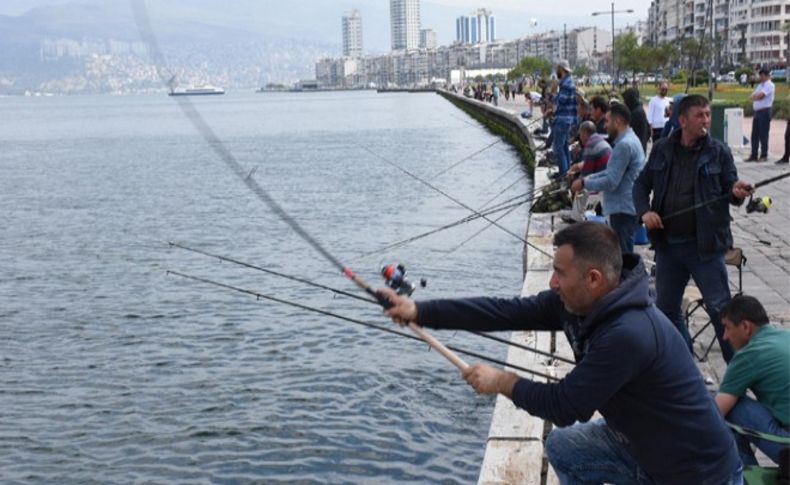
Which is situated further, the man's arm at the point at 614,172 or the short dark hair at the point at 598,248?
the man's arm at the point at 614,172

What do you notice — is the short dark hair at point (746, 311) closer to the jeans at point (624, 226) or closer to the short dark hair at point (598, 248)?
the short dark hair at point (598, 248)

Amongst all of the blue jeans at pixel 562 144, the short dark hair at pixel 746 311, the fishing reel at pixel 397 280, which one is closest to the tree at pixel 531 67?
the blue jeans at pixel 562 144

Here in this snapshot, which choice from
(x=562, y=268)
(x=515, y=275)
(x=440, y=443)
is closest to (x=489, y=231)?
(x=515, y=275)

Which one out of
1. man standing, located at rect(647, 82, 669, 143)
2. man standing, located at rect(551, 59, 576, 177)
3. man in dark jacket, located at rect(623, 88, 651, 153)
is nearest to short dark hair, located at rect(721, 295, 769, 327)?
man in dark jacket, located at rect(623, 88, 651, 153)

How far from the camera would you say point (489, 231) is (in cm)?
1852

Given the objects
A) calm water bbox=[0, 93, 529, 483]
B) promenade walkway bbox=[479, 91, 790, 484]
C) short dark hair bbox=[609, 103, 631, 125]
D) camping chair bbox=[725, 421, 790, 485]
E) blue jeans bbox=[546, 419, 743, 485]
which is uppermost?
short dark hair bbox=[609, 103, 631, 125]

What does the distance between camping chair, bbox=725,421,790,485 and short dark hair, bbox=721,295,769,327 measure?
59 centimetres

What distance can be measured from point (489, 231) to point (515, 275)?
3856 millimetres

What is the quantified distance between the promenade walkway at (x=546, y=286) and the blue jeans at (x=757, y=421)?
0.88 meters

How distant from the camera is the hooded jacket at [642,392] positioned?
335 cm

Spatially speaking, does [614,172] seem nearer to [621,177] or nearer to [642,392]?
[621,177]

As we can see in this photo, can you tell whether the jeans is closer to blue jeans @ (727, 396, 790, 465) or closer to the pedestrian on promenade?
blue jeans @ (727, 396, 790, 465)

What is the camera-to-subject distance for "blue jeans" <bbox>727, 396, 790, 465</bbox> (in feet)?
14.6

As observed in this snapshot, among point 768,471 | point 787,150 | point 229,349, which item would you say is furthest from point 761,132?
point 768,471
